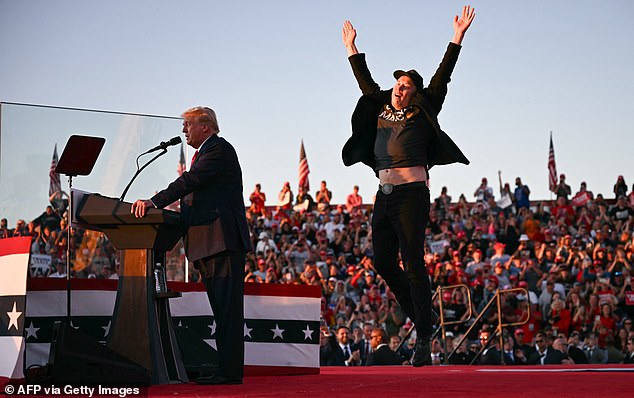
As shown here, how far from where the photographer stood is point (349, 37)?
23.5ft

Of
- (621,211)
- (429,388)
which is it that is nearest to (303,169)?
(621,211)

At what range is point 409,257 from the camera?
265 inches

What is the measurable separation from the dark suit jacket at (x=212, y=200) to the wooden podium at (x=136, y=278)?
12 centimetres

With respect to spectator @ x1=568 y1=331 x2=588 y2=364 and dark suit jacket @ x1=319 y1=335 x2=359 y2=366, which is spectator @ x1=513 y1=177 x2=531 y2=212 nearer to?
spectator @ x1=568 y1=331 x2=588 y2=364

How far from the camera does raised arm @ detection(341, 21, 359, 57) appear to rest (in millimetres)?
7133

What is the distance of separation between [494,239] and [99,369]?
15.0 metres

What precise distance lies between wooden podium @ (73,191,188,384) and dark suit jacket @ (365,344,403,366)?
6553mm

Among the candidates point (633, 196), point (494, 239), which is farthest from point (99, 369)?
point (633, 196)

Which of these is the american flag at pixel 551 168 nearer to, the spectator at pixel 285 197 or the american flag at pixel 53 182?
the spectator at pixel 285 197

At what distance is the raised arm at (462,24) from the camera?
6811 millimetres

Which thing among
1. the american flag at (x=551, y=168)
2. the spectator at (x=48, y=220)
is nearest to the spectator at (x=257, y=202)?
the american flag at (x=551, y=168)

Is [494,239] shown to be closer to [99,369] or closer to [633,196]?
[633,196]

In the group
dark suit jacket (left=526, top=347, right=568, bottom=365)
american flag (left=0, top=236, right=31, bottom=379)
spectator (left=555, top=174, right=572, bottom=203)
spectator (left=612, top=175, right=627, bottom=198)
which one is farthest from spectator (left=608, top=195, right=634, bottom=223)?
Result: american flag (left=0, top=236, right=31, bottom=379)

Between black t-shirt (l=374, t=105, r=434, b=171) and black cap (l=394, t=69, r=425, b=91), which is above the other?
black cap (l=394, t=69, r=425, b=91)
